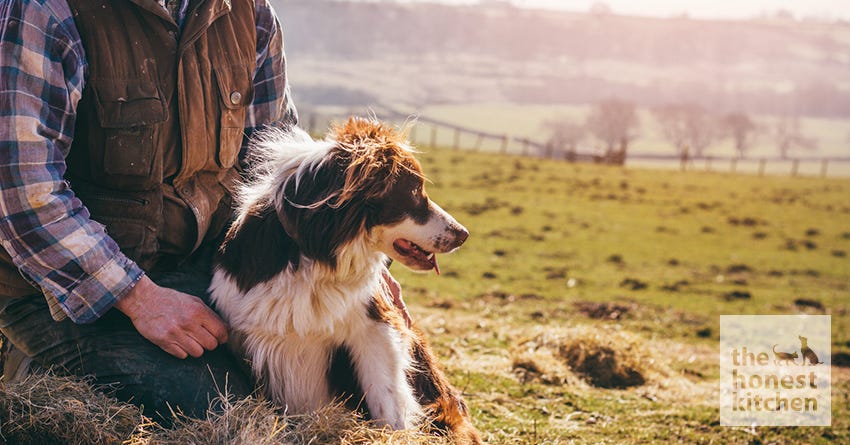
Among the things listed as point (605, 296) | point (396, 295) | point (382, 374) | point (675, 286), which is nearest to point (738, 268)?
point (675, 286)

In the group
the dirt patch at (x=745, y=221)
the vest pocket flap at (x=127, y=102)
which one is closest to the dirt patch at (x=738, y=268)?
the dirt patch at (x=745, y=221)

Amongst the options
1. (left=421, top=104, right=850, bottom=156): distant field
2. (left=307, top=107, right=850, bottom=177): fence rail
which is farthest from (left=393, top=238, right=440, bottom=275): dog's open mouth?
(left=421, top=104, right=850, bottom=156): distant field

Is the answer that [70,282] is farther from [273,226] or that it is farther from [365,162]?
[365,162]

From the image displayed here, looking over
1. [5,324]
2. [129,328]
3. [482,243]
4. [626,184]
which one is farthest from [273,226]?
[626,184]

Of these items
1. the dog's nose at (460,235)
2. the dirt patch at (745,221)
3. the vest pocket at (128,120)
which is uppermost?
the vest pocket at (128,120)

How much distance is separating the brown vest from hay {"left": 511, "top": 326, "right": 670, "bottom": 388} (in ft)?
12.0

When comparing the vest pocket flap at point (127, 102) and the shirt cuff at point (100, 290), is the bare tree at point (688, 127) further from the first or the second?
the shirt cuff at point (100, 290)

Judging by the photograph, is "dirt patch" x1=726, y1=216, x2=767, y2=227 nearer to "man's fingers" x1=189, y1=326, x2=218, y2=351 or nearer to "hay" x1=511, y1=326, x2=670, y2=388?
"hay" x1=511, y1=326, x2=670, y2=388

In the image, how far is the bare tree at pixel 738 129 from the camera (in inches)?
4003

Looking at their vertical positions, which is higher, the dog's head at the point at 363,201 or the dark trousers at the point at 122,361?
the dog's head at the point at 363,201

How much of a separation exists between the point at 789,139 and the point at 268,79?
115248 millimetres

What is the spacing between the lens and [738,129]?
332ft

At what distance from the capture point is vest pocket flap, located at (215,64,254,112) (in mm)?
4180

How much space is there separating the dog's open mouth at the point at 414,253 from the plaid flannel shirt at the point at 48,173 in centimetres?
126
